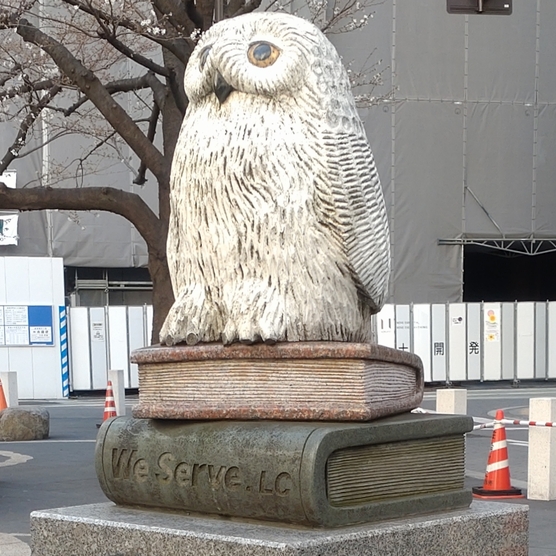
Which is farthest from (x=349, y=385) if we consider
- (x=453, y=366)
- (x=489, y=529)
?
(x=453, y=366)

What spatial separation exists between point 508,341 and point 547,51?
6.60 m

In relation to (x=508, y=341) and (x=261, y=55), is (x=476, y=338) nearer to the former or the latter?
(x=508, y=341)

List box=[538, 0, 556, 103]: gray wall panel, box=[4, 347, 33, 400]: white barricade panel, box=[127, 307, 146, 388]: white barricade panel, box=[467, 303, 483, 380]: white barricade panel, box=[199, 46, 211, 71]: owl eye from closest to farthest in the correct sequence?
box=[199, 46, 211, 71]: owl eye < box=[4, 347, 33, 400]: white barricade panel < box=[127, 307, 146, 388]: white barricade panel < box=[467, 303, 483, 380]: white barricade panel < box=[538, 0, 556, 103]: gray wall panel

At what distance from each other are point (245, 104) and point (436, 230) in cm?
2114

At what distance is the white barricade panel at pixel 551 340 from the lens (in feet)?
82.9

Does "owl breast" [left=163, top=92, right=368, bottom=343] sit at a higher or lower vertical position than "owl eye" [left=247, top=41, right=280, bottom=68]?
lower

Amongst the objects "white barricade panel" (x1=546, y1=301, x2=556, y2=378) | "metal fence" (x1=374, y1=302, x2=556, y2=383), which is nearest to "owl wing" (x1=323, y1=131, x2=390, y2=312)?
"metal fence" (x1=374, y1=302, x2=556, y2=383)

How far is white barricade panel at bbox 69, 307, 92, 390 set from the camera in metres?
23.0

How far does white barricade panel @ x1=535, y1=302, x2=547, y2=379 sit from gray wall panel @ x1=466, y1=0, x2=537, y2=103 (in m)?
4.73

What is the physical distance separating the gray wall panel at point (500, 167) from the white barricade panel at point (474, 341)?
77.0 inches

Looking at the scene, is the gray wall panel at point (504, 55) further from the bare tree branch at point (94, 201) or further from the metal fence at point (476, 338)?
the bare tree branch at point (94, 201)

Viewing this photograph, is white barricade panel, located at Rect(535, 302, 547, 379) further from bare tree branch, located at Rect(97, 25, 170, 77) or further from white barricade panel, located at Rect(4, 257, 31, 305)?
bare tree branch, located at Rect(97, 25, 170, 77)

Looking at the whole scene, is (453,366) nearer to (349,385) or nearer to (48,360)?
(48,360)

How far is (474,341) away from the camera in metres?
25.1
